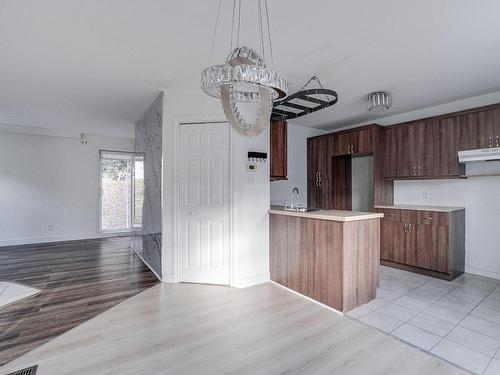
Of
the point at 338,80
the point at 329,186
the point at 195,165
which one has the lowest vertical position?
the point at 329,186

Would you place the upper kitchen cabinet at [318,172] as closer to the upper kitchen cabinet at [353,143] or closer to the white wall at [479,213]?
the upper kitchen cabinet at [353,143]

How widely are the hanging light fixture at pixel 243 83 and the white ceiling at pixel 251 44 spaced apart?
0.55 m

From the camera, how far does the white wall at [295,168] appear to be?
5102 mm

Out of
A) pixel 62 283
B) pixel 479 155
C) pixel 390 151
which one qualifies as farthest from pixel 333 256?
pixel 62 283

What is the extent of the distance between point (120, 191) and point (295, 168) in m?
4.60

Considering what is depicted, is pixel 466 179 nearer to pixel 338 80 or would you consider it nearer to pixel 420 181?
pixel 420 181

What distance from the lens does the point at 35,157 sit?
18.9ft

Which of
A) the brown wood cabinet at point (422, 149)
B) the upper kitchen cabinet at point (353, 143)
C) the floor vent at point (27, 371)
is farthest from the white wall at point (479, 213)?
the floor vent at point (27, 371)

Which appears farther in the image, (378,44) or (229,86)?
(378,44)

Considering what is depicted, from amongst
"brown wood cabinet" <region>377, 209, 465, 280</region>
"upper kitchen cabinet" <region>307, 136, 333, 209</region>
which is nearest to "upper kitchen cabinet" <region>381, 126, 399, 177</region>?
"brown wood cabinet" <region>377, 209, 465, 280</region>

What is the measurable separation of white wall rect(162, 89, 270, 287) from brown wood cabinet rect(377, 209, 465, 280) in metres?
2.14

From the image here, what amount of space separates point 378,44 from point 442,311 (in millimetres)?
2740

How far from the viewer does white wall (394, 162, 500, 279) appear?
3.60 metres

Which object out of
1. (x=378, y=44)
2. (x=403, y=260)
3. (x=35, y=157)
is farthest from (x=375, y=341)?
(x=35, y=157)
